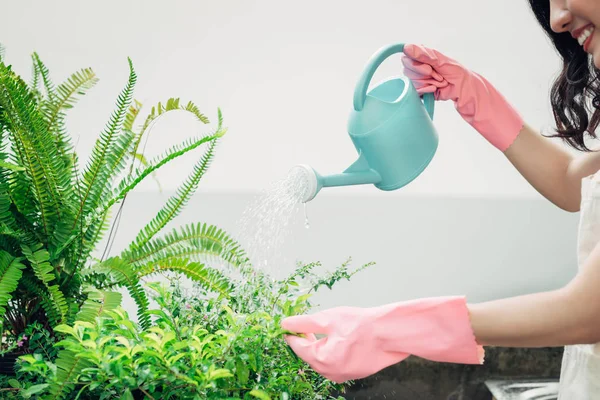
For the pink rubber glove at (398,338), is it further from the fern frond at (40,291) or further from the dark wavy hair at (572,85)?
the fern frond at (40,291)

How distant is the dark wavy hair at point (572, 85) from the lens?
127 centimetres

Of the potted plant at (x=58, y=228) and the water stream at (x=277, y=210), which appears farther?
the potted plant at (x=58, y=228)

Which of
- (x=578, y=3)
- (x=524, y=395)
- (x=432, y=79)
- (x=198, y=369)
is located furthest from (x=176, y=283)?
(x=524, y=395)

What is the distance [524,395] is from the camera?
2221 mm

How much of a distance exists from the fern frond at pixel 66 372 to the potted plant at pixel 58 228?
30 centimetres

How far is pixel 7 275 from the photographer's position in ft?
4.16

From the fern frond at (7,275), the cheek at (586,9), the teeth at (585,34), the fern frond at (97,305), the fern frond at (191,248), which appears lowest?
the fern frond at (97,305)

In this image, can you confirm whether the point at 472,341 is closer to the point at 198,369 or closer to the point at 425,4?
the point at 198,369

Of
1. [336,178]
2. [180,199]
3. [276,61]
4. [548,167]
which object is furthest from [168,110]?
[276,61]

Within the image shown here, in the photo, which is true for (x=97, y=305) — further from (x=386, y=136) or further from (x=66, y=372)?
(x=386, y=136)

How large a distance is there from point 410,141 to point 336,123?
1465 mm

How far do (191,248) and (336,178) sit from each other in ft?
1.96

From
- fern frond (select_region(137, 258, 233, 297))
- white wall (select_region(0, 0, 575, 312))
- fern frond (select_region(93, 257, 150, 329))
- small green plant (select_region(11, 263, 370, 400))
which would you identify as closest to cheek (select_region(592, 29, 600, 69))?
small green plant (select_region(11, 263, 370, 400))

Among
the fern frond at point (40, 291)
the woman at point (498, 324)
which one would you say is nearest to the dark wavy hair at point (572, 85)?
the woman at point (498, 324)
